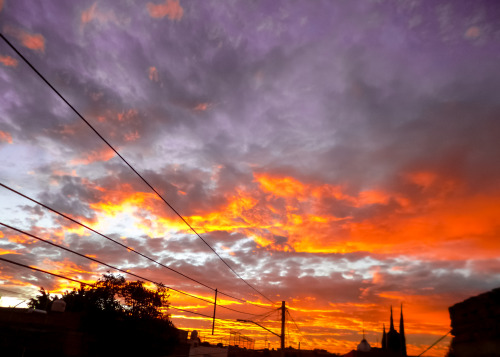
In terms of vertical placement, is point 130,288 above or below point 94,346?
above

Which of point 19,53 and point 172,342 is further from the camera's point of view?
point 172,342

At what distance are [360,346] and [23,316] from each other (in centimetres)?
4193

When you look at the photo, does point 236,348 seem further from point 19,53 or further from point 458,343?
point 19,53

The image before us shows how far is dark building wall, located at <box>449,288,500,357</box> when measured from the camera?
1142 centimetres

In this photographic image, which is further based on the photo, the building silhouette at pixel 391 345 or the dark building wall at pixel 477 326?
the building silhouette at pixel 391 345

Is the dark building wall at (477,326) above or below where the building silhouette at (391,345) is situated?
above

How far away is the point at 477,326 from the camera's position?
1216 centimetres

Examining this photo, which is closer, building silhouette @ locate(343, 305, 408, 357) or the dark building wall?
the dark building wall

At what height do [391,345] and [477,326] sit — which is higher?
[477,326]

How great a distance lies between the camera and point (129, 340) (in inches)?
1922

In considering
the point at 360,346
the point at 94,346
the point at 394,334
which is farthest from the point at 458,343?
the point at 394,334

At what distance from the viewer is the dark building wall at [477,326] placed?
37.5 feet

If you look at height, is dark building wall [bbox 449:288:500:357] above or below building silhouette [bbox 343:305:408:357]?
above

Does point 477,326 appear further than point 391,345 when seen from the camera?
No
